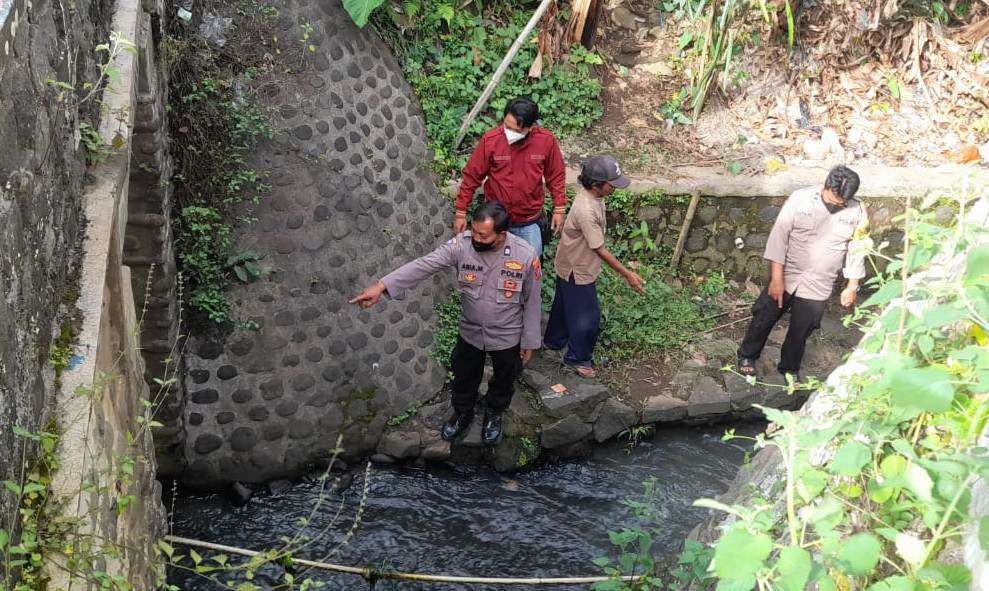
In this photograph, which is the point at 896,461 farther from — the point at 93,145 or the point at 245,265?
the point at 245,265

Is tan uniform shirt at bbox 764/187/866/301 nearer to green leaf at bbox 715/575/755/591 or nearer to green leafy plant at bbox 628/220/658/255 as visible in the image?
green leafy plant at bbox 628/220/658/255

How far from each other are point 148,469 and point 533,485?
9.69ft

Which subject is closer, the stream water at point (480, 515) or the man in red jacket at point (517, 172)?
the stream water at point (480, 515)

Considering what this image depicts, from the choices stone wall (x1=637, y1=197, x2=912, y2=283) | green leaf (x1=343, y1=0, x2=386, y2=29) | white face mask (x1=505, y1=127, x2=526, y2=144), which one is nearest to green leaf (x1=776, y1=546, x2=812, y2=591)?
white face mask (x1=505, y1=127, x2=526, y2=144)

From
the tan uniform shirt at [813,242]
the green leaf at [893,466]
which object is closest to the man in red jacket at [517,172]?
the tan uniform shirt at [813,242]

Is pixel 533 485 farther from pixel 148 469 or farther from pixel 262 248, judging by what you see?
pixel 148 469

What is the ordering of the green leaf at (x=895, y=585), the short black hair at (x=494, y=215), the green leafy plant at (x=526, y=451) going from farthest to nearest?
the green leafy plant at (x=526, y=451) → the short black hair at (x=494, y=215) → the green leaf at (x=895, y=585)

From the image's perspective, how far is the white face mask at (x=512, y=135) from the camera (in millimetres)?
5664

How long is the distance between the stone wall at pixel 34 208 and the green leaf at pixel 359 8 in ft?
11.8

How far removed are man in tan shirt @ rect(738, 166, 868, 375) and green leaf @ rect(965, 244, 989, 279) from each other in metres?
3.17

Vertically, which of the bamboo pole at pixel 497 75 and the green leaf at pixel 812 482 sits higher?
the bamboo pole at pixel 497 75

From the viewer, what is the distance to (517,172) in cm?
582

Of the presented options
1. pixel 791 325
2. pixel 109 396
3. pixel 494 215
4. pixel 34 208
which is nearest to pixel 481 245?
pixel 494 215

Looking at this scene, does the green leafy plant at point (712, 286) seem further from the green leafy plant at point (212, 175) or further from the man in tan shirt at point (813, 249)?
the green leafy plant at point (212, 175)
